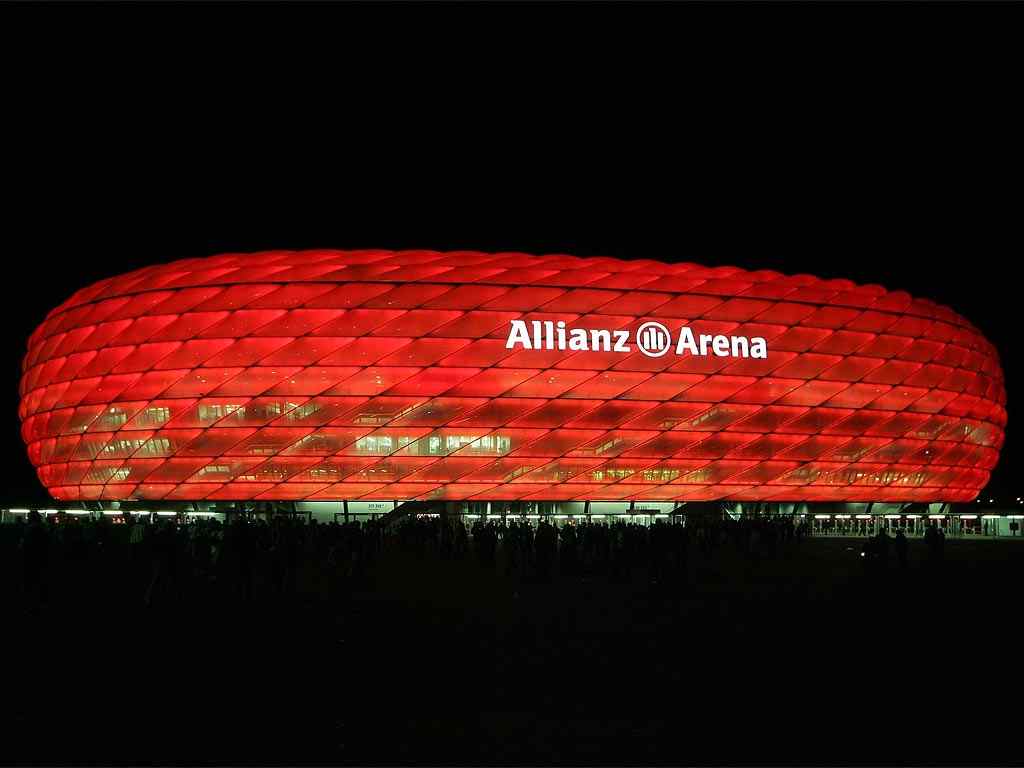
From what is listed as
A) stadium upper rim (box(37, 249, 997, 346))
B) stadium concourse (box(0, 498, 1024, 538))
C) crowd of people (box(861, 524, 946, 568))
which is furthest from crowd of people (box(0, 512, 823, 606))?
stadium upper rim (box(37, 249, 997, 346))

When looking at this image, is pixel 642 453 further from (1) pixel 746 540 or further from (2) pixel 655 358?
(1) pixel 746 540

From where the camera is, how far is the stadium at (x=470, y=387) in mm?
46188

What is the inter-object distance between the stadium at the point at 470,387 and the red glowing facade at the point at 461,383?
0.29ft

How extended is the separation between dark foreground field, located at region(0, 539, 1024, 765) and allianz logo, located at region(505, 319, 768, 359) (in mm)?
29256

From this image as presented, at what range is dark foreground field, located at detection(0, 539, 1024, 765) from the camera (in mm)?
7277

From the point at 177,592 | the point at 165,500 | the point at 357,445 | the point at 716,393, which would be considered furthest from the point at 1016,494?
the point at 177,592

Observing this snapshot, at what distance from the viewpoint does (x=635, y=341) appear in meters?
47.4

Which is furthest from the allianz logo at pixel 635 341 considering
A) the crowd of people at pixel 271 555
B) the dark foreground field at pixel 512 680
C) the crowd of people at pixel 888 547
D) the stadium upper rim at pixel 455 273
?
the dark foreground field at pixel 512 680

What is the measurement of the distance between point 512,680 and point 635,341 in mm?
38410

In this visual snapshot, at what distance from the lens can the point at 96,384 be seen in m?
49.0

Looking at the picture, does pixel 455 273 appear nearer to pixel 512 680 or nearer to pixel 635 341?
pixel 635 341

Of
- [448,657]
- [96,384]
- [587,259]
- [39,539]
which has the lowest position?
[448,657]

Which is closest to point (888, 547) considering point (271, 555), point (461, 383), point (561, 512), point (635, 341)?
point (271, 555)

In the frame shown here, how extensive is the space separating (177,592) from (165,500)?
33.4 metres
